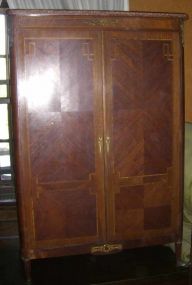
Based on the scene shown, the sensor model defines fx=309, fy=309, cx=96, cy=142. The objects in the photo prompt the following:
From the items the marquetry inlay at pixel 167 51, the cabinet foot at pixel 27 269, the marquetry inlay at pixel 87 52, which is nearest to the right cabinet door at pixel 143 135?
the marquetry inlay at pixel 167 51

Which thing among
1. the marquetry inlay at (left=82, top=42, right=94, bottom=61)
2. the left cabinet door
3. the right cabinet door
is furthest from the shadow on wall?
the marquetry inlay at (left=82, top=42, right=94, bottom=61)

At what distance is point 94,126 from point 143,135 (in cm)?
36

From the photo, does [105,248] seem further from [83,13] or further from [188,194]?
[83,13]

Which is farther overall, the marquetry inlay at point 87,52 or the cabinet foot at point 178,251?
the cabinet foot at point 178,251

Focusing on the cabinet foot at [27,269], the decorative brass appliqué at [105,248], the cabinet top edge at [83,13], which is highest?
the cabinet top edge at [83,13]

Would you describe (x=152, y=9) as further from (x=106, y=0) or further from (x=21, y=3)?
(x=21, y=3)

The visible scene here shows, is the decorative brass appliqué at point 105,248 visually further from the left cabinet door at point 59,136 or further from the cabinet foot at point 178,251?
the cabinet foot at point 178,251

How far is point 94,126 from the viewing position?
7.00 ft

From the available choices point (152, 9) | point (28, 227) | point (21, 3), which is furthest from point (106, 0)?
point (28, 227)

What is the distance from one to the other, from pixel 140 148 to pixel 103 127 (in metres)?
0.31

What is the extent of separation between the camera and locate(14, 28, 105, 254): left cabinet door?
2.03 metres

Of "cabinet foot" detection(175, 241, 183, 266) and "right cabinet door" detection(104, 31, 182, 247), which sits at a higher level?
"right cabinet door" detection(104, 31, 182, 247)

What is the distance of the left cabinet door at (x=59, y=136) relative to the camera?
203 cm

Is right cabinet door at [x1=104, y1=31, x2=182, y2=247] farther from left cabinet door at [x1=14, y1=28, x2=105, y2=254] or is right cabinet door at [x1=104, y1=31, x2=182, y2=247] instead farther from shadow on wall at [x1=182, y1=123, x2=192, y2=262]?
shadow on wall at [x1=182, y1=123, x2=192, y2=262]
